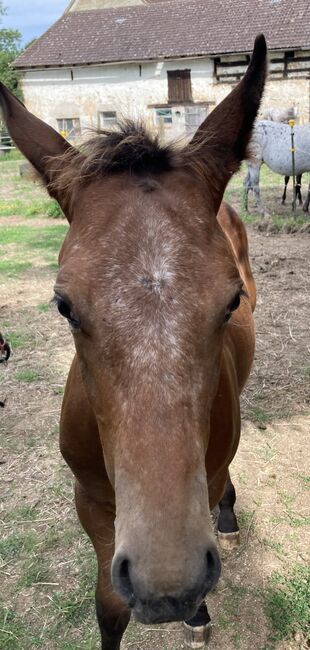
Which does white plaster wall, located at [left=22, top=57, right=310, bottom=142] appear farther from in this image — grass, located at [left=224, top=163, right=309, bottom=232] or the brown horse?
the brown horse

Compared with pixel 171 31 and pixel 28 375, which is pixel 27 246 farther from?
pixel 171 31

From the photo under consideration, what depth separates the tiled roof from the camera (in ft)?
72.0

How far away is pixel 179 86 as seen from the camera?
22.6 meters

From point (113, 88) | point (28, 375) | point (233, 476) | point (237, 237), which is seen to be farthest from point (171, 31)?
point (233, 476)

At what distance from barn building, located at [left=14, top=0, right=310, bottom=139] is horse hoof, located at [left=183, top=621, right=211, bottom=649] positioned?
20916 millimetres

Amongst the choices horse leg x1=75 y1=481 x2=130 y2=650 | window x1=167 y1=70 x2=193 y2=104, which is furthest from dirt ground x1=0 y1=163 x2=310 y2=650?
window x1=167 y1=70 x2=193 y2=104

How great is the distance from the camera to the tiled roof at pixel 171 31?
21953mm

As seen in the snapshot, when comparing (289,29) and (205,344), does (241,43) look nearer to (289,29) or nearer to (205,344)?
(289,29)

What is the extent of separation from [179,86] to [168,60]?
126 cm

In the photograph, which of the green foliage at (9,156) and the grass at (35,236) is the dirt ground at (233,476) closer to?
the grass at (35,236)

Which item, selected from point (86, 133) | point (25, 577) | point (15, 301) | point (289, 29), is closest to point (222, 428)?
point (86, 133)

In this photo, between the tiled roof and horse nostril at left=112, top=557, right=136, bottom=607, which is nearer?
horse nostril at left=112, top=557, right=136, bottom=607

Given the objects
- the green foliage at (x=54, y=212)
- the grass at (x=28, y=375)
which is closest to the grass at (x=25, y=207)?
the green foliage at (x=54, y=212)

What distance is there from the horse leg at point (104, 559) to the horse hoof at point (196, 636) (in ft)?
1.19
